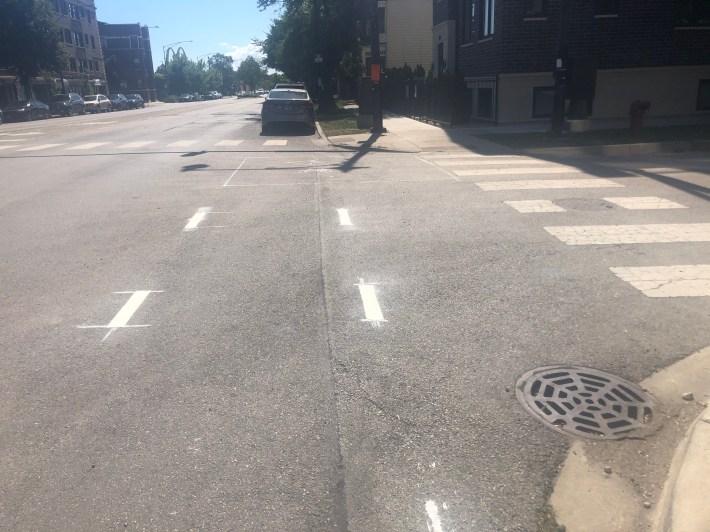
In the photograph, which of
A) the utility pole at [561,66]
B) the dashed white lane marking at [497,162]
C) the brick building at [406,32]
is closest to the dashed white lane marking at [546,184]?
the dashed white lane marking at [497,162]

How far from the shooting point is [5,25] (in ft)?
172

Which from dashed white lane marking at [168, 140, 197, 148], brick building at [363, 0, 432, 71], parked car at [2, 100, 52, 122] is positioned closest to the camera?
dashed white lane marking at [168, 140, 197, 148]

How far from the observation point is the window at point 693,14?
22.4 meters

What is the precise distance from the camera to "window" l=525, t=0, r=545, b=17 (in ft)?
72.2

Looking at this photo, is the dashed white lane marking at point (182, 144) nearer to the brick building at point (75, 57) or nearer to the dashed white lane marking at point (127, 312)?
the dashed white lane marking at point (127, 312)

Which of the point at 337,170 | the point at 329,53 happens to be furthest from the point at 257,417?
the point at 329,53

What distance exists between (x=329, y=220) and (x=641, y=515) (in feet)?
21.9

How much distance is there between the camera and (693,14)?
22.6 m

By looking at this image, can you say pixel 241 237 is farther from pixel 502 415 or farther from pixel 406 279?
pixel 502 415

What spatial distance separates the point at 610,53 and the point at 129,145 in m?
16.0

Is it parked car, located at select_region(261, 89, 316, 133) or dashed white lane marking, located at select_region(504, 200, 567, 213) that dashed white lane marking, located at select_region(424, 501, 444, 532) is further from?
parked car, located at select_region(261, 89, 316, 133)

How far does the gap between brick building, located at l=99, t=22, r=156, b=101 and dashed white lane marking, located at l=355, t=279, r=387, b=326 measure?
110m

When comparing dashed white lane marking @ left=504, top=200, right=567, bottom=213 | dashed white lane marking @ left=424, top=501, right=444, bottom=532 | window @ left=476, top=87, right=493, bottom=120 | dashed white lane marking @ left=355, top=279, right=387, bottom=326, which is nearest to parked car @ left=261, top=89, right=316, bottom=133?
window @ left=476, top=87, right=493, bottom=120

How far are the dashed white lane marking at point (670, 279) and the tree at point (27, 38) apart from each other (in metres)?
57.2
